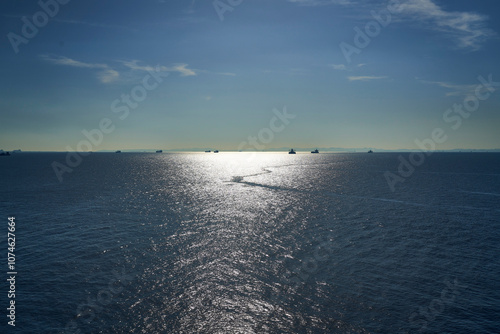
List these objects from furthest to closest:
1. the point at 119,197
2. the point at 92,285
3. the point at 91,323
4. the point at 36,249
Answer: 1. the point at 119,197
2. the point at 36,249
3. the point at 92,285
4. the point at 91,323

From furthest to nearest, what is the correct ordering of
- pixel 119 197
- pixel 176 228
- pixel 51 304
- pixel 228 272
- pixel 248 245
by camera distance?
pixel 119 197
pixel 176 228
pixel 248 245
pixel 228 272
pixel 51 304

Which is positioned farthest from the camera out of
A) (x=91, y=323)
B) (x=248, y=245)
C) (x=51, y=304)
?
(x=248, y=245)

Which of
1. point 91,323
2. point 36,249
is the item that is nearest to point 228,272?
point 91,323

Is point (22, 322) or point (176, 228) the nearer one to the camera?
point (22, 322)


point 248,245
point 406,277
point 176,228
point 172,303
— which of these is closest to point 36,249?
point 176,228

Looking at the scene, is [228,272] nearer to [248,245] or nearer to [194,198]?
[248,245]

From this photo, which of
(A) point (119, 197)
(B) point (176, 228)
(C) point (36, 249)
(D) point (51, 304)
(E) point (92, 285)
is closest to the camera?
(D) point (51, 304)

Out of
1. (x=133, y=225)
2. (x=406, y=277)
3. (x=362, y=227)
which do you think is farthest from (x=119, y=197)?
(x=406, y=277)

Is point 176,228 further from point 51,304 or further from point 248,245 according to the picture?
point 51,304

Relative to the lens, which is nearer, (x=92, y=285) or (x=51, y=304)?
(x=51, y=304)
